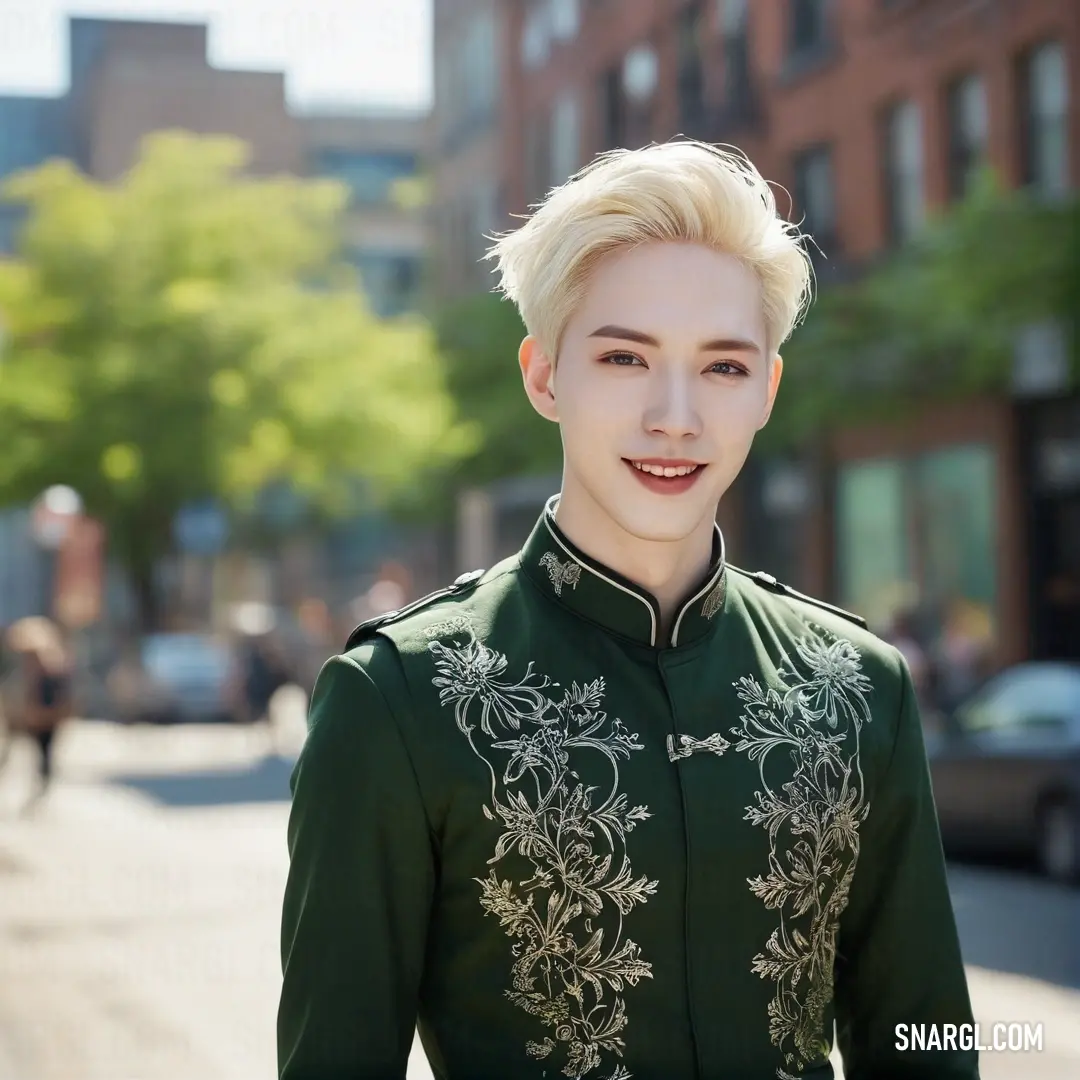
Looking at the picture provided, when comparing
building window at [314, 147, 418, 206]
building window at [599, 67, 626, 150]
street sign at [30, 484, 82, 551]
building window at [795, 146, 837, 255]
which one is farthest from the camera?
building window at [314, 147, 418, 206]

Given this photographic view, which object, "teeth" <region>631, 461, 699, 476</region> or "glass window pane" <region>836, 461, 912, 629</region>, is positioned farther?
"glass window pane" <region>836, 461, 912, 629</region>

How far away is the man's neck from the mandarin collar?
0.06 feet

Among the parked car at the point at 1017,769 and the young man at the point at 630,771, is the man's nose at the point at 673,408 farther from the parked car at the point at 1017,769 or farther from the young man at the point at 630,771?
the parked car at the point at 1017,769

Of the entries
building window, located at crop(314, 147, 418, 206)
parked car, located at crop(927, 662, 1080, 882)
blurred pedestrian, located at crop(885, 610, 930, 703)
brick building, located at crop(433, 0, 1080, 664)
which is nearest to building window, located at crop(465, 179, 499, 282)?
brick building, located at crop(433, 0, 1080, 664)

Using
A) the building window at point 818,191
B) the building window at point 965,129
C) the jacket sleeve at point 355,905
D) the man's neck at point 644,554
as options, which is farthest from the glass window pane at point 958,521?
the jacket sleeve at point 355,905

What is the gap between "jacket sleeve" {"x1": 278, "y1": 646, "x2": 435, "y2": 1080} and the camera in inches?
92.8

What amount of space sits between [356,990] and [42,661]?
1741 cm

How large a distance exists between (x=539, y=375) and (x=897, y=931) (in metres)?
0.83

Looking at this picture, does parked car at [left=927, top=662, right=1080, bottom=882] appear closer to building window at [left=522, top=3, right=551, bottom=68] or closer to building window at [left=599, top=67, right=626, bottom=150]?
building window at [left=599, top=67, right=626, bottom=150]

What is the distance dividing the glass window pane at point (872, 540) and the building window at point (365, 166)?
4940 centimetres

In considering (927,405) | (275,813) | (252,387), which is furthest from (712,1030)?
(252,387)

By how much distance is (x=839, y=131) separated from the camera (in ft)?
92.4

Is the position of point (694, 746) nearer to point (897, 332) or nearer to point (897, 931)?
point (897, 931)

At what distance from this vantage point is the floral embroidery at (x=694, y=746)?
2508mm
